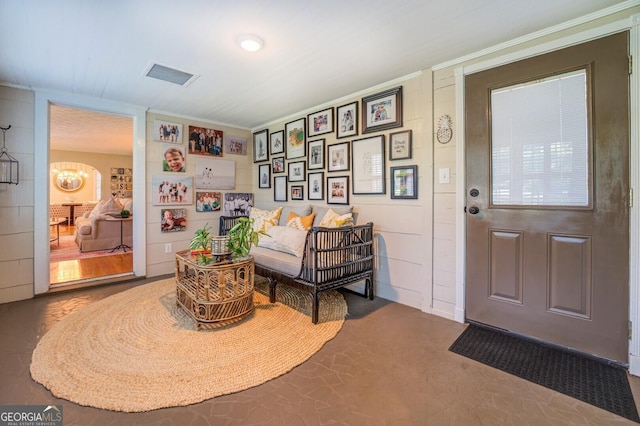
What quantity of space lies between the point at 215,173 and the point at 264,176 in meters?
0.72

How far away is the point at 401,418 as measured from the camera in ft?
4.41

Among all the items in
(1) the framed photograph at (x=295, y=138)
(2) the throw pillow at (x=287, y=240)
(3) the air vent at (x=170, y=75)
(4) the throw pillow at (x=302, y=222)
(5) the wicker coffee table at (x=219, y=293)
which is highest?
(3) the air vent at (x=170, y=75)

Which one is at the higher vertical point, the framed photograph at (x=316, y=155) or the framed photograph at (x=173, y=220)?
the framed photograph at (x=316, y=155)

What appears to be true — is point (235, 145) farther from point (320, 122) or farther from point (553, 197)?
point (553, 197)

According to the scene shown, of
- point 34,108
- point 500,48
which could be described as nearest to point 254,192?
point 34,108

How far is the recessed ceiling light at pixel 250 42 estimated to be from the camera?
1996 millimetres

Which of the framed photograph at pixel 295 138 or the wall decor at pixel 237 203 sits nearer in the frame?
the framed photograph at pixel 295 138

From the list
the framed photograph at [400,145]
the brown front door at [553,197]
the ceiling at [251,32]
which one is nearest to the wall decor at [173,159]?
the ceiling at [251,32]

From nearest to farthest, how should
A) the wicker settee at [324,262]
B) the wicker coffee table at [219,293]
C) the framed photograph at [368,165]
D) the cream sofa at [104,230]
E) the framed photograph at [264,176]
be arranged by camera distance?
the wicker coffee table at [219,293], the wicker settee at [324,262], the framed photograph at [368,165], the framed photograph at [264,176], the cream sofa at [104,230]

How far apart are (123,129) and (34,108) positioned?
7.64 feet

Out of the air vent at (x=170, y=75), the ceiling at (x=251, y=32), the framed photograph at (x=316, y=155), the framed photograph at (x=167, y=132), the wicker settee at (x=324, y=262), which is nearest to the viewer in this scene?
the ceiling at (x=251, y=32)

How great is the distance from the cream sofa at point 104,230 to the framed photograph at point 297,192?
3707 mm

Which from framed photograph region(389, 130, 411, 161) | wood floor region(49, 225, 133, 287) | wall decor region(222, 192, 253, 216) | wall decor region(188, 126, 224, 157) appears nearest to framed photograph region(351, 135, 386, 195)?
framed photograph region(389, 130, 411, 161)

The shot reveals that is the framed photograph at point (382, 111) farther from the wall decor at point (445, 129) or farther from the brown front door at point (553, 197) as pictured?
the brown front door at point (553, 197)
